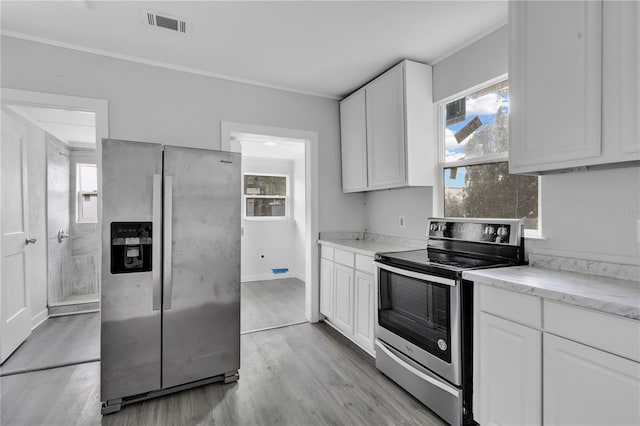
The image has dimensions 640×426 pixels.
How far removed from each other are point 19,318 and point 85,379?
1.17 m

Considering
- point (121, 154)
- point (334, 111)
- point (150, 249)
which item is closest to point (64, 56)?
point (121, 154)

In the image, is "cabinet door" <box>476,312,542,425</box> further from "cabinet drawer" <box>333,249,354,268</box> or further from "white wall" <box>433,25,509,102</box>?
"white wall" <box>433,25,509,102</box>

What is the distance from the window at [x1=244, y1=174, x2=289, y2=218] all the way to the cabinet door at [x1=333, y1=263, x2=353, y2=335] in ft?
9.35

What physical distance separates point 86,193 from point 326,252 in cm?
363

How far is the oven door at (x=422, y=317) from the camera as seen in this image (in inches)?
71.8

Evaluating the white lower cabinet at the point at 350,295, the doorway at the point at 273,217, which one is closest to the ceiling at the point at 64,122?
the doorway at the point at 273,217

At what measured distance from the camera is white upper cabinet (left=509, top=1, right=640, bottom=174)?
1.37 meters

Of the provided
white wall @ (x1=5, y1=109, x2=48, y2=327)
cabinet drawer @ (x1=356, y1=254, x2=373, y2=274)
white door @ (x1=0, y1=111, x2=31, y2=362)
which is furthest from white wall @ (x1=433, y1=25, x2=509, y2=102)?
white wall @ (x1=5, y1=109, x2=48, y2=327)

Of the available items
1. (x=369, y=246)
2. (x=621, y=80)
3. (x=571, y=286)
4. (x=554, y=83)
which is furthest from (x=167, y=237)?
(x=621, y=80)

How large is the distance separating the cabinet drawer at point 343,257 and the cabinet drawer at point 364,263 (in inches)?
4.8

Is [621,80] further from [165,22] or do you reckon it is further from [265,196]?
[265,196]

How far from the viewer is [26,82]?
243 cm

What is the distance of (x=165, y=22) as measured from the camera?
2254mm

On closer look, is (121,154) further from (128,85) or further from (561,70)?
(561,70)
